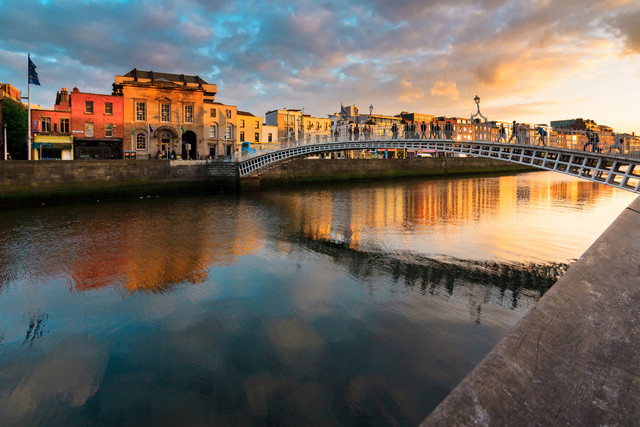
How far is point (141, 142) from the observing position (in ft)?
A: 113

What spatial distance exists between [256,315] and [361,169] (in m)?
33.2

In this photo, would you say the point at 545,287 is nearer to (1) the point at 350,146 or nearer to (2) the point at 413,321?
(2) the point at 413,321

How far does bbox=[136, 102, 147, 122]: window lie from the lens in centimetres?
3378

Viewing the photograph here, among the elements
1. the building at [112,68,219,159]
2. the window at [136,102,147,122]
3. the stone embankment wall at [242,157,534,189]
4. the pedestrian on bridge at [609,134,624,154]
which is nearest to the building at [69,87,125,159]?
the building at [112,68,219,159]

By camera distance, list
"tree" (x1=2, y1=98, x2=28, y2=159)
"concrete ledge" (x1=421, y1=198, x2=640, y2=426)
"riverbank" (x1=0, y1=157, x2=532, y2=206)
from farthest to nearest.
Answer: "tree" (x1=2, y1=98, x2=28, y2=159) < "riverbank" (x1=0, y1=157, x2=532, y2=206) < "concrete ledge" (x1=421, y1=198, x2=640, y2=426)

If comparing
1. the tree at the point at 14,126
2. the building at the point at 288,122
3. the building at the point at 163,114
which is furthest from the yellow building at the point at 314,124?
the tree at the point at 14,126

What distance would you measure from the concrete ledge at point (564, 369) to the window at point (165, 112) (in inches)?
1438

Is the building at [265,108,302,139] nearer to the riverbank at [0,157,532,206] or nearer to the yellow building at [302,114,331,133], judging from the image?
the yellow building at [302,114,331,133]

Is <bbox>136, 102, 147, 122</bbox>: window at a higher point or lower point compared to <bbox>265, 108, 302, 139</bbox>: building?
lower

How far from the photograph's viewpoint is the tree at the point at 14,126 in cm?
3120

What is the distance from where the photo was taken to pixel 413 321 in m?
6.86

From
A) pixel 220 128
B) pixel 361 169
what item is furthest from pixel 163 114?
pixel 361 169

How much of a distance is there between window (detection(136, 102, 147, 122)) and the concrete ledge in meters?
36.3

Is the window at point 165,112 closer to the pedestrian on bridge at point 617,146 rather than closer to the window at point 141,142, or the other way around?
the window at point 141,142
